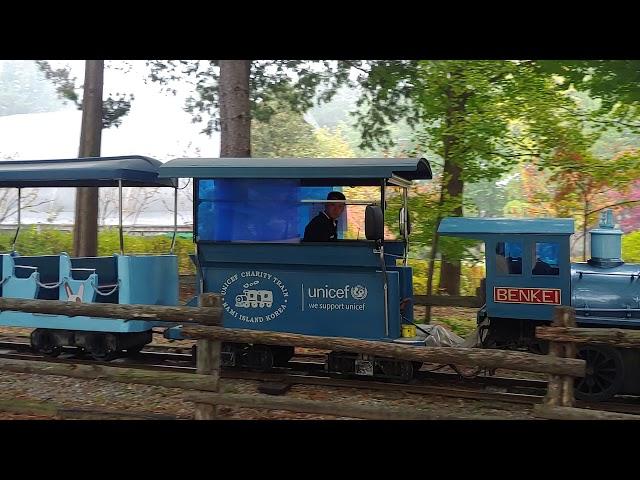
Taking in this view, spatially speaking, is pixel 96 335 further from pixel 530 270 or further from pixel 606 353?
pixel 606 353

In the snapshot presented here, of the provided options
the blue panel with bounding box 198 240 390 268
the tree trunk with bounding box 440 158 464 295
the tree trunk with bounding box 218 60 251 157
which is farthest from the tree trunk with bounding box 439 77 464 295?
the tree trunk with bounding box 218 60 251 157

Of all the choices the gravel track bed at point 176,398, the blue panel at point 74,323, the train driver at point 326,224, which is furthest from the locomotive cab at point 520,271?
the blue panel at point 74,323

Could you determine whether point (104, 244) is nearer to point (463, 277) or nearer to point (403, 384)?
point (463, 277)

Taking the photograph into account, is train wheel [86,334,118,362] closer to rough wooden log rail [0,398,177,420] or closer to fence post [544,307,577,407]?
rough wooden log rail [0,398,177,420]

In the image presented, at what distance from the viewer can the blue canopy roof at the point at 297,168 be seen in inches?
299

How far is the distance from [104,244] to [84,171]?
A: 1154 centimetres

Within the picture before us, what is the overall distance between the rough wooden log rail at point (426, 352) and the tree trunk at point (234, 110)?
229 inches

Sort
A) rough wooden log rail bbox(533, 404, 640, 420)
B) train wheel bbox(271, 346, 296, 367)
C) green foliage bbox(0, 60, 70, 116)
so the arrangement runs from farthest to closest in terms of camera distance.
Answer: green foliage bbox(0, 60, 70, 116)
train wheel bbox(271, 346, 296, 367)
rough wooden log rail bbox(533, 404, 640, 420)

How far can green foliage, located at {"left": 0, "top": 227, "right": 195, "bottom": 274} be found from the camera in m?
18.9

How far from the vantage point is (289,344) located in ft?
19.9

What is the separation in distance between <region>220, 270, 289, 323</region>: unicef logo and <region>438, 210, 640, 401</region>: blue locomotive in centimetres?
230

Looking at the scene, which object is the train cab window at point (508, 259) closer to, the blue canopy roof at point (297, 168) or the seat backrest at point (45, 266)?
the blue canopy roof at point (297, 168)

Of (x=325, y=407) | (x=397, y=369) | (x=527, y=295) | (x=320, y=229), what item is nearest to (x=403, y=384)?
(x=397, y=369)

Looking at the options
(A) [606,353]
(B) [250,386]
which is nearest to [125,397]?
(B) [250,386]
